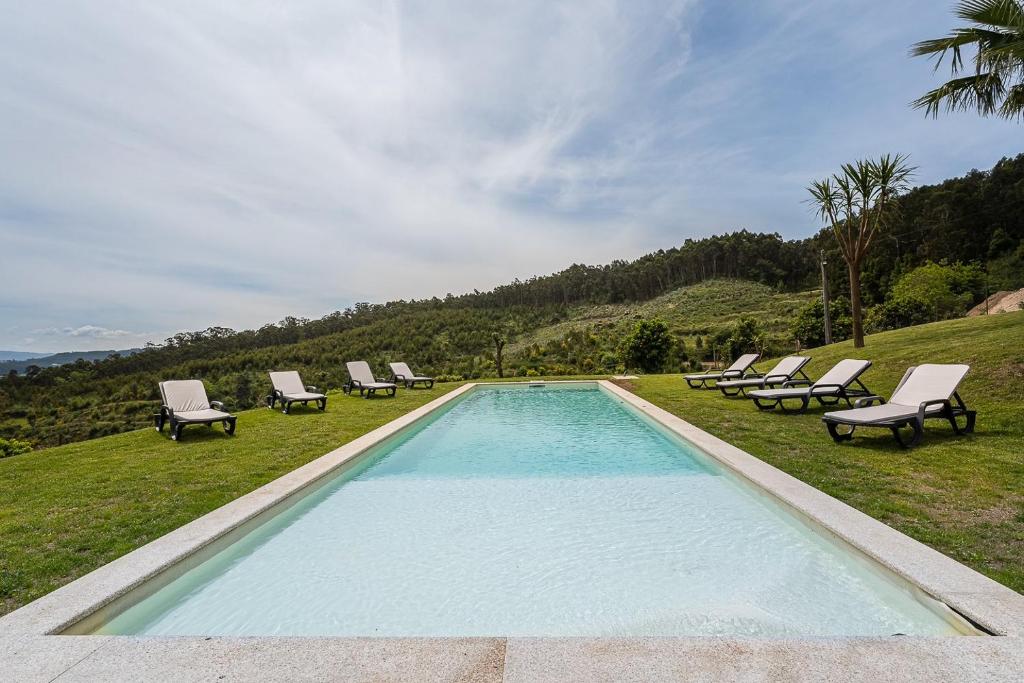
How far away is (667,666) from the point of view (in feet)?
5.95

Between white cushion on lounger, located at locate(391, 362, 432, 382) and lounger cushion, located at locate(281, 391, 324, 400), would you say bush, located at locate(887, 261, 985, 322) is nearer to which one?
white cushion on lounger, located at locate(391, 362, 432, 382)

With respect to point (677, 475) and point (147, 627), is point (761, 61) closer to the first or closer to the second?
point (677, 475)

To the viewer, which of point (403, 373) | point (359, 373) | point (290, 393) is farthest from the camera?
point (403, 373)

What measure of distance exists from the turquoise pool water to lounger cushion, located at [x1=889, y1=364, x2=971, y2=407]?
2601 mm

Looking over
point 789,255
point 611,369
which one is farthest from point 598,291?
point 611,369

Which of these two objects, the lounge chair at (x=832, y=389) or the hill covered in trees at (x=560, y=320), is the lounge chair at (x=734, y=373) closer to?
the lounge chair at (x=832, y=389)

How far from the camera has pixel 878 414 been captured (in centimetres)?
545

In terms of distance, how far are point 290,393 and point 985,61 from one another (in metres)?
13.7

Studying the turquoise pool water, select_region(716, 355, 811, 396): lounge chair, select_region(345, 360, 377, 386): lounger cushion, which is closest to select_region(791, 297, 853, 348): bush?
select_region(716, 355, 811, 396): lounge chair

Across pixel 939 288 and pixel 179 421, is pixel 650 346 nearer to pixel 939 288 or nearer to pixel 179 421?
pixel 939 288

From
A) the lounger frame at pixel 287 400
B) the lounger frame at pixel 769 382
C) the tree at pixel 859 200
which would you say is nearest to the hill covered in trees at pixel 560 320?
the tree at pixel 859 200

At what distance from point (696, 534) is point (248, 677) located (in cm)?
295

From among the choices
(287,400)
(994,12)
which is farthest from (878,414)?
(287,400)

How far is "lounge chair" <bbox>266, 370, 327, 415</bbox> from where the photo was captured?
10.0 metres
